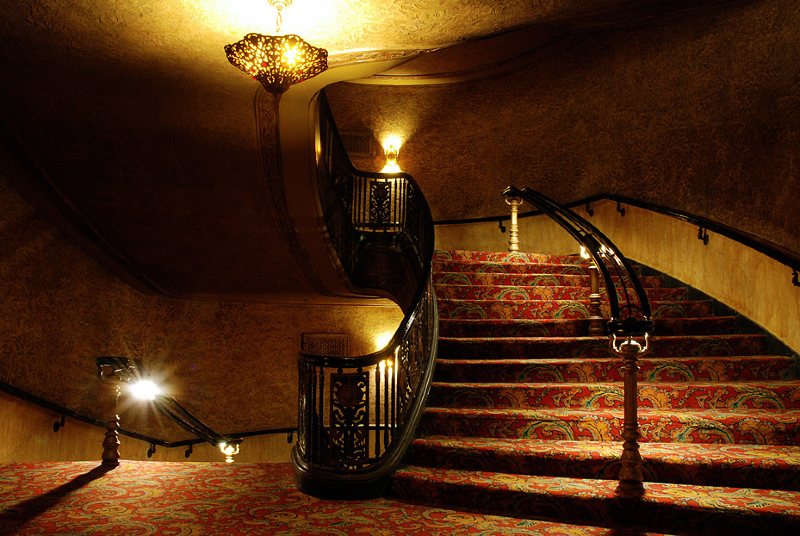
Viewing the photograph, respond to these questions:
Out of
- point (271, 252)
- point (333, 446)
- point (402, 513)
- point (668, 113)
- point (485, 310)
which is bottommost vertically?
point (402, 513)

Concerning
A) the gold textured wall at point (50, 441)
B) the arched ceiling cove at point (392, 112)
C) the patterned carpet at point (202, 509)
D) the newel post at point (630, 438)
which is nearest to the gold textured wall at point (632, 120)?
the arched ceiling cove at point (392, 112)

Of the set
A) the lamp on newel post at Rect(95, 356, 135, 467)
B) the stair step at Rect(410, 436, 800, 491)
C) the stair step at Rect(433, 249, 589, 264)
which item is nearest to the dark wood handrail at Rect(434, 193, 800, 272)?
the stair step at Rect(433, 249, 589, 264)

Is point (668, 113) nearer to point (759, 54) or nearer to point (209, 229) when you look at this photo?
point (759, 54)

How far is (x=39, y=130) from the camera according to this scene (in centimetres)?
459

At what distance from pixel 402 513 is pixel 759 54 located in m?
4.44

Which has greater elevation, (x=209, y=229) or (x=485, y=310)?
(x=209, y=229)

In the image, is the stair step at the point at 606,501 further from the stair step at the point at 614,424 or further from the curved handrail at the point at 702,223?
the curved handrail at the point at 702,223

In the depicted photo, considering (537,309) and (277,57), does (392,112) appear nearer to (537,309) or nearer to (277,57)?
(537,309)

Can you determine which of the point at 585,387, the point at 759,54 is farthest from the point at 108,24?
the point at 759,54

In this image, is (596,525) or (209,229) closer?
(596,525)

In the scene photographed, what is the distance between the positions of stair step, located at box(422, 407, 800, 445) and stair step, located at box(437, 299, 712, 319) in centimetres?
139

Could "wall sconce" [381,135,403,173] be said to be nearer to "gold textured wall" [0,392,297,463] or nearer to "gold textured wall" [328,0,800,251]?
"gold textured wall" [328,0,800,251]

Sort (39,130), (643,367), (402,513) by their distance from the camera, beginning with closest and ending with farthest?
1. (402,513)
2. (643,367)
3. (39,130)

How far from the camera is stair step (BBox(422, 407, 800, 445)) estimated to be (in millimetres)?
3045
